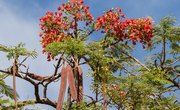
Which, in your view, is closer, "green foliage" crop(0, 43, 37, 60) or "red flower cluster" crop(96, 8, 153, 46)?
"green foliage" crop(0, 43, 37, 60)

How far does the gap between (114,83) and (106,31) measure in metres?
3.42

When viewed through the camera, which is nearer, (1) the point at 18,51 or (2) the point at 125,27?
(1) the point at 18,51

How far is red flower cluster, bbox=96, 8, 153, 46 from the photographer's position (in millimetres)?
11938

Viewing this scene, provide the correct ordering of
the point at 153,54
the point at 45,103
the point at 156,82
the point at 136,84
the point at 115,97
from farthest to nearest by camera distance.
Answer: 1. the point at 153,54
2. the point at 45,103
3. the point at 156,82
4. the point at 136,84
5. the point at 115,97

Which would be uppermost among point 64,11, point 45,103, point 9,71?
point 64,11

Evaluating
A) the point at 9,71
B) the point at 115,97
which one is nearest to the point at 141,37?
the point at 9,71

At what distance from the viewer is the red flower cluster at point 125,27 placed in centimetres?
1194

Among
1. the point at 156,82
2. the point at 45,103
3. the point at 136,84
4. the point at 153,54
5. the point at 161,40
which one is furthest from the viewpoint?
the point at 153,54

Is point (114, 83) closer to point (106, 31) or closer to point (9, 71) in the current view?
point (9, 71)

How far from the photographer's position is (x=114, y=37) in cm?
1200

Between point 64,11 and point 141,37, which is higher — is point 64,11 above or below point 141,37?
above

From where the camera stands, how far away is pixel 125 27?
1207cm

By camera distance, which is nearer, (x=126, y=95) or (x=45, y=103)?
(x=126, y=95)

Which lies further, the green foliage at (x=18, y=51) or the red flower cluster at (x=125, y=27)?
the red flower cluster at (x=125, y=27)
